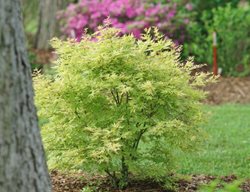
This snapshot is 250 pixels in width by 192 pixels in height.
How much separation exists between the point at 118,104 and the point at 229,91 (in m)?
7.86

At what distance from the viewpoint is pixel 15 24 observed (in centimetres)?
443

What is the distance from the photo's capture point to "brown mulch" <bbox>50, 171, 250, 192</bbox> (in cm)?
697

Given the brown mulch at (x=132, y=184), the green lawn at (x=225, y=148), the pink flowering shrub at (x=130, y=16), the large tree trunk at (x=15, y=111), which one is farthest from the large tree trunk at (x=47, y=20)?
the large tree trunk at (x=15, y=111)

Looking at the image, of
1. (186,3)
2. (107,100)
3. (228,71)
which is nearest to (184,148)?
(107,100)

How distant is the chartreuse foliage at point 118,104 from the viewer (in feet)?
21.4

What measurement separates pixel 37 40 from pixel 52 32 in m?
0.95

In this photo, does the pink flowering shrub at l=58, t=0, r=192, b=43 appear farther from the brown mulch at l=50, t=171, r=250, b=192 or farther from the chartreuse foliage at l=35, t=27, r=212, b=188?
the chartreuse foliage at l=35, t=27, r=212, b=188

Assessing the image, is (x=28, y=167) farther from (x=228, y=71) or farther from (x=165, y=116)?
(x=228, y=71)

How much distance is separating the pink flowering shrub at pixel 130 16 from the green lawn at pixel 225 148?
3.76m

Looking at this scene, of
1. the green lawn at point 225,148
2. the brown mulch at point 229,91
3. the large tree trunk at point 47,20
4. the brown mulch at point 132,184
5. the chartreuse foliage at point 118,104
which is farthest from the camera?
the large tree trunk at point 47,20

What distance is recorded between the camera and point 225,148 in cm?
948

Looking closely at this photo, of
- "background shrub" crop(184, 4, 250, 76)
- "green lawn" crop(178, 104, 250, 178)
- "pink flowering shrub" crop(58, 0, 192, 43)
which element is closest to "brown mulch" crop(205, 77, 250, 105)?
"background shrub" crop(184, 4, 250, 76)

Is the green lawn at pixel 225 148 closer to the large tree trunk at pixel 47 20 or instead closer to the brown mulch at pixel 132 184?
the brown mulch at pixel 132 184

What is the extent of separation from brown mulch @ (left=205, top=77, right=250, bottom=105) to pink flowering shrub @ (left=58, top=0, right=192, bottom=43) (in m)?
1.83
